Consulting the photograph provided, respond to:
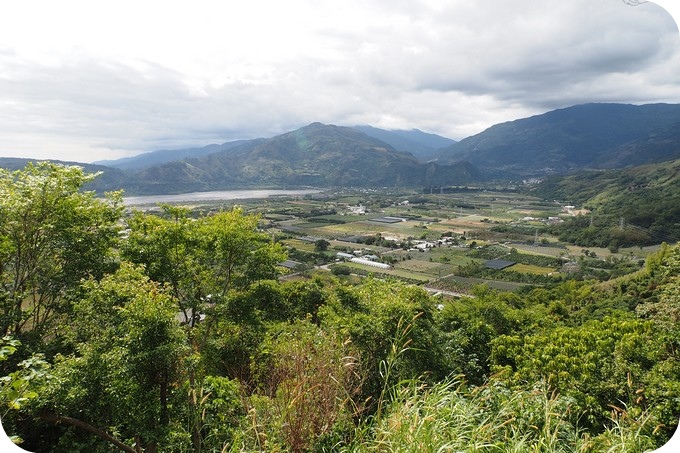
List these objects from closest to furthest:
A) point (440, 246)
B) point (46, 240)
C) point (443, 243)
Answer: point (46, 240) < point (440, 246) < point (443, 243)

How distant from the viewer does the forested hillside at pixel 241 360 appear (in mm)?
3088

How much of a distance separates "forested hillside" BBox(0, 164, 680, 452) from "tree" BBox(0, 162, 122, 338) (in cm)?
4

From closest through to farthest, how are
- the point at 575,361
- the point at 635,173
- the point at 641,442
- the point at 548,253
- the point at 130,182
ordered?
the point at 641,442 < the point at 575,361 < the point at 548,253 < the point at 635,173 < the point at 130,182

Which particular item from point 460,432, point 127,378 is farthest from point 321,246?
point 460,432

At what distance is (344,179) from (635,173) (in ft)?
376

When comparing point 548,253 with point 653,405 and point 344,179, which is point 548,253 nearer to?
point 653,405

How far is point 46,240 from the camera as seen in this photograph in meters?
6.99

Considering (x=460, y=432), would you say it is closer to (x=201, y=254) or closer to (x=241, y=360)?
(x=241, y=360)

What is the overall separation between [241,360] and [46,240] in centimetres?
513

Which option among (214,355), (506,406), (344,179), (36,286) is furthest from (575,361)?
(344,179)

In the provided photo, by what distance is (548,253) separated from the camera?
5616 centimetres

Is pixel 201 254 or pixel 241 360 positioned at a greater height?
pixel 201 254

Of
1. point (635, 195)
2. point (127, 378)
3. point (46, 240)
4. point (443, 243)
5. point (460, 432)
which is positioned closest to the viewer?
point (460, 432)

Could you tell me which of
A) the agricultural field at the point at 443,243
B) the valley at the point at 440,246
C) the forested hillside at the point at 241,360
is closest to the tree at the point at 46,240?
the forested hillside at the point at 241,360
